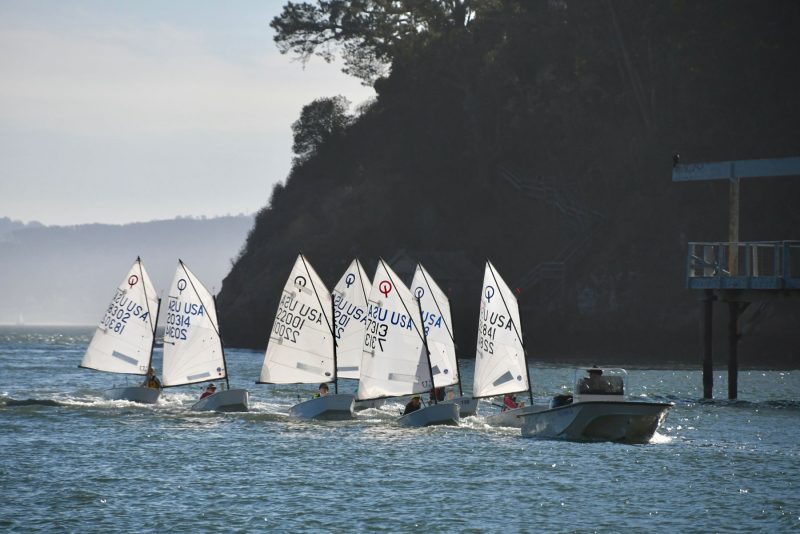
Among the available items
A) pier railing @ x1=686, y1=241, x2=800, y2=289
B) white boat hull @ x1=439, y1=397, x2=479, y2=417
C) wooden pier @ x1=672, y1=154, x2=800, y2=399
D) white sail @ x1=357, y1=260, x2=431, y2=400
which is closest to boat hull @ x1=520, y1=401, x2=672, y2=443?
white sail @ x1=357, y1=260, x2=431, y2=400

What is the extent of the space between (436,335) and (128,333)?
16.7 metres

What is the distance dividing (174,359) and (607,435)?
21.6 metres

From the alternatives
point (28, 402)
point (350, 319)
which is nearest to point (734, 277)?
point (350, 319)

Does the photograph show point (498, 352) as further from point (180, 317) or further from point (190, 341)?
point (180, 317)

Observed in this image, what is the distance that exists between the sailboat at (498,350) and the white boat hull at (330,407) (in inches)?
207

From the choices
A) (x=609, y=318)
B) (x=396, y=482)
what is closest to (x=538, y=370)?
(x=609, y=318)

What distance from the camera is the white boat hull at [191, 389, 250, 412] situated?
55.2m

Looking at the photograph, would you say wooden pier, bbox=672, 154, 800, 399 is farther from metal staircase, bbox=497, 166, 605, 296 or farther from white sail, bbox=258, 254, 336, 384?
metal staircase, bbox=497, 166, 605, 296

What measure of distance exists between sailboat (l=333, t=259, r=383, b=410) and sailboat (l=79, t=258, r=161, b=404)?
927 centimetres

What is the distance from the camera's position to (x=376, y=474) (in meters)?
39.0

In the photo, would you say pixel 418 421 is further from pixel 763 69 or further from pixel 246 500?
pixel 763 69

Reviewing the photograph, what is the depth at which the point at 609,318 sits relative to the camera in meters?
106

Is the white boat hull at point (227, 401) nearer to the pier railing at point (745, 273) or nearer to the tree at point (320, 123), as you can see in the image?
the pier railing at point (745, 273)

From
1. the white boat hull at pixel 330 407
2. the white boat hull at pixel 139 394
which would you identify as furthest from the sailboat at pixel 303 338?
the white boat hull at pixel 139 394
